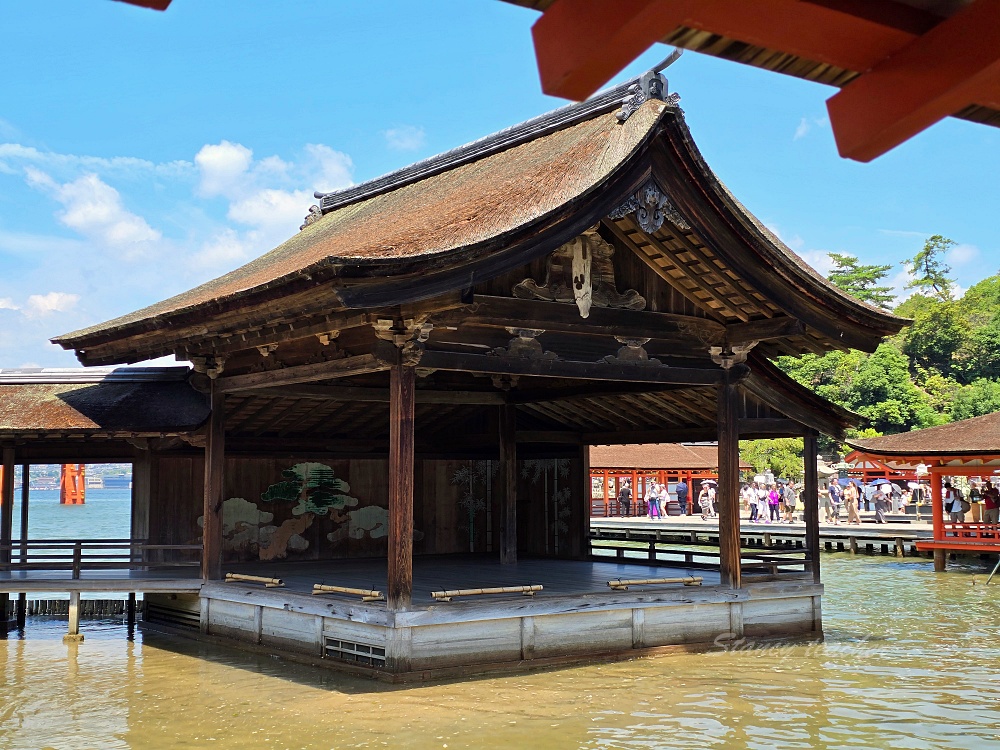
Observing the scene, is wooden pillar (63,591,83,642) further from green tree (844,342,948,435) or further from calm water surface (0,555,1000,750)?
green tree (844,342,948,435)

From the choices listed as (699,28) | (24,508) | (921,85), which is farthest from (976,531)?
(699,28)

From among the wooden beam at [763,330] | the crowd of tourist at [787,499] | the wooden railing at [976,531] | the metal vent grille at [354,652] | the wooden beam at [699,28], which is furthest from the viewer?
the crowd of tourist at [787,499]

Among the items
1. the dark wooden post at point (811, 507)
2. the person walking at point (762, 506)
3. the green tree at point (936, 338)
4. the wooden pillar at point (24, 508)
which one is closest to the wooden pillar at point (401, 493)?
the dark wooden post at point (811, 507)

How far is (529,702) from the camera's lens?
33.7 feet

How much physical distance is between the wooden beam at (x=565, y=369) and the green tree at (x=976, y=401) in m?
39.7

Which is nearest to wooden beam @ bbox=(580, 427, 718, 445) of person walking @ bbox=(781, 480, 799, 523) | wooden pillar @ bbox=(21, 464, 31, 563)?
wooden pillar @ bbox=(21, 464, 31, 563)

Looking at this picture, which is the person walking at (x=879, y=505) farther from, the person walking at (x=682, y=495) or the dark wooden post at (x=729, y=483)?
the dark wooden post at (x=729, y=483)

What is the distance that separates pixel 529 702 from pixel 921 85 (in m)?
8.39

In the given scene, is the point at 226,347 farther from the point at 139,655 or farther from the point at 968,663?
the point at 968,663

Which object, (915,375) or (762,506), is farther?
(915,375)

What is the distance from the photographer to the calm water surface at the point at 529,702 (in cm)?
920

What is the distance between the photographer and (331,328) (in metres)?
11.3

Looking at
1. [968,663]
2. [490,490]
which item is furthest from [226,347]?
[968,663]

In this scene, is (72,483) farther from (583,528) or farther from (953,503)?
(953,503)
